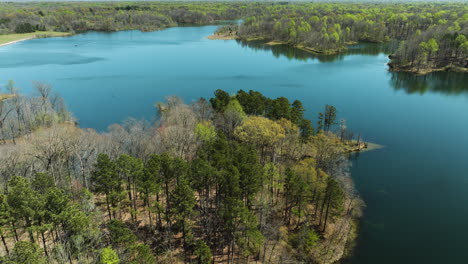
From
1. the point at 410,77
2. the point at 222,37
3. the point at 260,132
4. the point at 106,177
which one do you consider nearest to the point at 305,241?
the point at 260,132

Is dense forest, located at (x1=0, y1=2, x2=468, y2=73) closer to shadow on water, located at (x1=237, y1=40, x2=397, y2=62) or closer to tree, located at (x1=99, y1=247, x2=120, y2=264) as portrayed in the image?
shadow on water, located at (x1=237, y1=40, x2=397, y2=62)

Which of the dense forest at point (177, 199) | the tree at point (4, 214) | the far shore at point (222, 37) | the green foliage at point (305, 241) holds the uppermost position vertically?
the far shore at point (222, 37)

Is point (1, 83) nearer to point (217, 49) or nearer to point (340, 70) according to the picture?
point (217, 49)

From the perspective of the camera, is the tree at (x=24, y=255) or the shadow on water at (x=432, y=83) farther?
the shadow on water at (x=432, y=83)

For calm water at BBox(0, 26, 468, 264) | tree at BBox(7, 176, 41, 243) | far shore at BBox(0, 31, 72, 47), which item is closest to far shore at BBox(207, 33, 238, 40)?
calm water at BBox(0, 26, 468, 264)

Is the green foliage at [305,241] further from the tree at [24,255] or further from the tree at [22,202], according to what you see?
the tree at [22,202]

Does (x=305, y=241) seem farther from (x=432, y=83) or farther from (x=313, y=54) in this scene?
(x=313, y=54)

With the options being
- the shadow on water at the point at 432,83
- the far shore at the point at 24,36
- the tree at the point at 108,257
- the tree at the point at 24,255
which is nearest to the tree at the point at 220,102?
the tree at the point at 108,257
